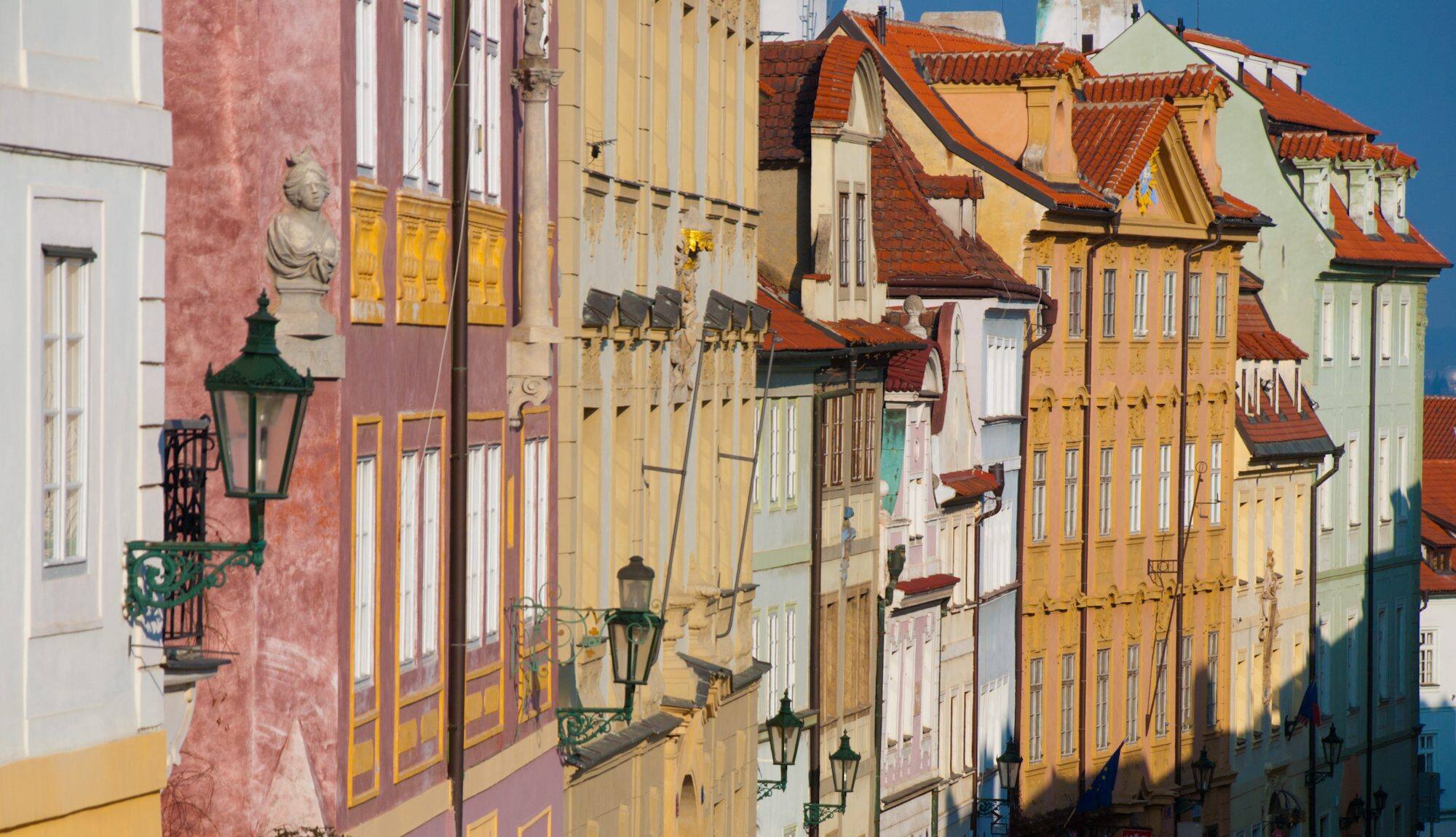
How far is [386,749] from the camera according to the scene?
1678 cm

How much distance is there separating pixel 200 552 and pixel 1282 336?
47721mm

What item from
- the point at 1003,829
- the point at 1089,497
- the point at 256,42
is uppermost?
the point at 256,42

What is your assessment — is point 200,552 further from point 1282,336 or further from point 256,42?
point 1282,336

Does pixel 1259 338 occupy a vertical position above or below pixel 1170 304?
below

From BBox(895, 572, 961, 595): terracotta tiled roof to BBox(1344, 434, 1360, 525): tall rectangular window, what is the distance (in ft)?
81.4

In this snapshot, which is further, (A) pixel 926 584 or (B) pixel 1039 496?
(B) pixel 1039 496

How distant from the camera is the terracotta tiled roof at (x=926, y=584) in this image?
38.2 metres

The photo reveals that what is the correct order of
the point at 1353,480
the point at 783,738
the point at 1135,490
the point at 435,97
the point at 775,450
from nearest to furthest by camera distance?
the point at 435,97 < the point at 783,738 < the point at 775,450 < the point at 1135,490 < the point at 1353,480

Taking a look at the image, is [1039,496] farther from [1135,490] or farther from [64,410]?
[64,410]

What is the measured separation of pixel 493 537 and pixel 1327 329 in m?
44.0

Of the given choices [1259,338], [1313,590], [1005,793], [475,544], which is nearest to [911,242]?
[1005,793]

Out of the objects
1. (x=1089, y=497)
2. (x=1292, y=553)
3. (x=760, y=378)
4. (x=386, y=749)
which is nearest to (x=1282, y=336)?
(x=1292, y=553)

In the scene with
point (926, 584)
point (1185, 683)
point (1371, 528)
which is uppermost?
point (926, 584)

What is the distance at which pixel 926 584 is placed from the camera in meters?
39.0
